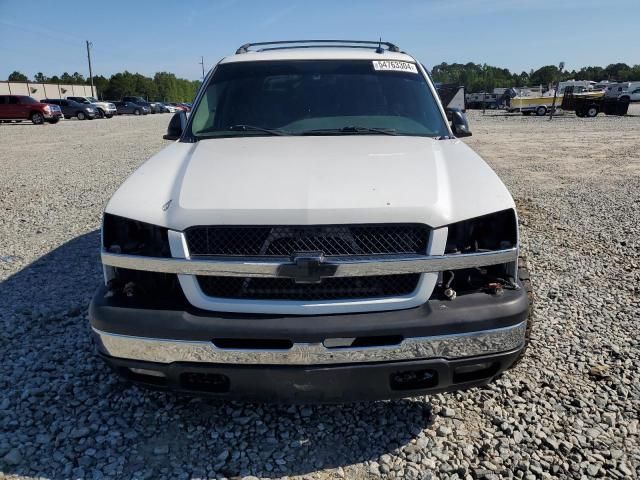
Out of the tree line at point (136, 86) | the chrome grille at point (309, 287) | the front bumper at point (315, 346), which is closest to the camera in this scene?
the front bumper at point (315, 346)

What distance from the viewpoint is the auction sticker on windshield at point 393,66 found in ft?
13.3

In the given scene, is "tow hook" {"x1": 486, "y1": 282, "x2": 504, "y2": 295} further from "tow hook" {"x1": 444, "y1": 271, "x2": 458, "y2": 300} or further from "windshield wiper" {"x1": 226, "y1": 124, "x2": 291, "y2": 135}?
"windshield wiper" {"x1": 226, "y1": 124, "x2": 291, "y2": 135}

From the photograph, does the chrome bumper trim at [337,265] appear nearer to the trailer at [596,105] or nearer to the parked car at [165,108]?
the trailer at [596,105]

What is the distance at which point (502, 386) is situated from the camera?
318 cm

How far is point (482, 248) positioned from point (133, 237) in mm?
1753

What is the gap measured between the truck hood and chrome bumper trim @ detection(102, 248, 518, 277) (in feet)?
0.56

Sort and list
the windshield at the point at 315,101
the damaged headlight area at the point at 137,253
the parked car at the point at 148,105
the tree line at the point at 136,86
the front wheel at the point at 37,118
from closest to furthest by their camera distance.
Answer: the damaged headlight area at the point at 137,253
the windshield at the point at 315,101
the front wheel at the point at 37,118
the parked car at the point at 148,105
the tree line at the point at 136,86

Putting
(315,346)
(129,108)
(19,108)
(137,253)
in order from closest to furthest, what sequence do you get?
(315,346) → (137,253) → (19,108) → (129,108)

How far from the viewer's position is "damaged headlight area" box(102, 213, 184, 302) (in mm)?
2461

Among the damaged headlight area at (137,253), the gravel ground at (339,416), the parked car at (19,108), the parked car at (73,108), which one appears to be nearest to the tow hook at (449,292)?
the gravel ground at (339,416)

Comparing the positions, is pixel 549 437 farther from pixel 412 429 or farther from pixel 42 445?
pixel 42 445

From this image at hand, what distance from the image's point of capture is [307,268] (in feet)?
7.38

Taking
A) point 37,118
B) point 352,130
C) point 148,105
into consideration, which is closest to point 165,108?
point 148,105

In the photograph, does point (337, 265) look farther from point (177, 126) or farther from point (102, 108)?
point (102, 108)
